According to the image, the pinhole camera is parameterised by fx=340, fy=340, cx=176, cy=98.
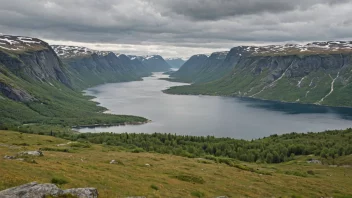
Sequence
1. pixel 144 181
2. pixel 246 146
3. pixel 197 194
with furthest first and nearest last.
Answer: pixel 246 146 → pixel 144 181 → pixel 197 194

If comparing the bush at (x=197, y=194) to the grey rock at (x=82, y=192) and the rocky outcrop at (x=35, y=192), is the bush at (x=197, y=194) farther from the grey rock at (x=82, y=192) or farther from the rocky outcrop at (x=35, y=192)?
the rocky outcrop at (x=35, y=192)

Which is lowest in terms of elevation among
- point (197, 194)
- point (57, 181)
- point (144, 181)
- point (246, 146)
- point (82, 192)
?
point (246, 146)

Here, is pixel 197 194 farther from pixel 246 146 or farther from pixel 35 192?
pixel 246 146

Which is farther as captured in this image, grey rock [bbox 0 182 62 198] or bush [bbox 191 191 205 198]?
bush [bbox 191 191 205 198]

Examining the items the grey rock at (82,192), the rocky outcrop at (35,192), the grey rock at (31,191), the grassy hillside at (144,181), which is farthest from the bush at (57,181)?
the grey rock at (31,191)

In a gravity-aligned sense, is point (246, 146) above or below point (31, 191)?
below

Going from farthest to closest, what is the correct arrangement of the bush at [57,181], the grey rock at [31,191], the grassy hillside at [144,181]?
1. the grassy hillside at [144,181]
2. the bush at [57,181]
3. the grey rock at [31,191]

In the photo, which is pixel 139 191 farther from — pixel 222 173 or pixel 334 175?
pixel 334 175

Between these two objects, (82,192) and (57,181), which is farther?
(57,181)

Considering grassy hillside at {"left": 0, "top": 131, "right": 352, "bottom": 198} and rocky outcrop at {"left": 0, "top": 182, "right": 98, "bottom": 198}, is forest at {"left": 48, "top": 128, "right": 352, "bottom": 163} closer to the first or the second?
grassy hillside at {"left": 0, "top": 131, "right": 352, "bottom": 198}

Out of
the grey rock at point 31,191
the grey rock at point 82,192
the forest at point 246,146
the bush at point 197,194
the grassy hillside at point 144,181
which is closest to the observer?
the grey rock at point 31,191

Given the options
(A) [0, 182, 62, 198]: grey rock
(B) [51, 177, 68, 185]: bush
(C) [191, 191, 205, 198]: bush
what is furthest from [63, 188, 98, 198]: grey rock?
(C) [191, 191, 205, 198]: bush

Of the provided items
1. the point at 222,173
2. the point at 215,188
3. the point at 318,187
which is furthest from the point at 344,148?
the point at 215,188

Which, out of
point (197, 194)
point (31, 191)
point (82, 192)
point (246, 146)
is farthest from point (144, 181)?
point (246, 146)
